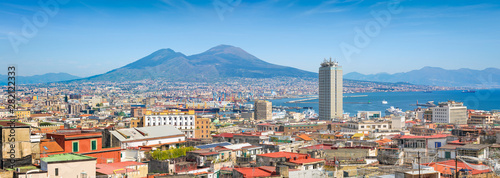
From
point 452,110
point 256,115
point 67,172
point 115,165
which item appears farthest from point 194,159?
point 256,115

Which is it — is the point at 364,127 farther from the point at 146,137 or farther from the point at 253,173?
the point at 253,173

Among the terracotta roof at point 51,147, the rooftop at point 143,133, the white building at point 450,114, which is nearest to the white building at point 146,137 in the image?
the rooftop at point 143,133

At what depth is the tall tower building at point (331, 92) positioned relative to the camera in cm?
9588

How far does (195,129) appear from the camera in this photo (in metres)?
53.9

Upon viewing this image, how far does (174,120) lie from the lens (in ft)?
180

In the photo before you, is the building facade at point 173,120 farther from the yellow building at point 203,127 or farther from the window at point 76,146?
the window at point 76,146

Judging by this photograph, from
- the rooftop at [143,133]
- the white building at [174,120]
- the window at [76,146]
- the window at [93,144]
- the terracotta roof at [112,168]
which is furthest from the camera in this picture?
the white building at [174,120]

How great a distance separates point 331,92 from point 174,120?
155 ft

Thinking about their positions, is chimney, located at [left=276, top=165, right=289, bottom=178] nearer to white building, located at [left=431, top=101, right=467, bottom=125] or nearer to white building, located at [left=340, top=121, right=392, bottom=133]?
white building, located at [left=340, top=121, right=392, bottom=133]

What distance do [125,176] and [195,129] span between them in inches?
1532

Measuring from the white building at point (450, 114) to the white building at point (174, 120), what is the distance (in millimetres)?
39738

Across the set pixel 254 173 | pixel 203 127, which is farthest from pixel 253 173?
pixel 203 127

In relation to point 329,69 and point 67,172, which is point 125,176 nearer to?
point 67,172

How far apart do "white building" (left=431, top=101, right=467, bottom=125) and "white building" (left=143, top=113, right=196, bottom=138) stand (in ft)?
130
